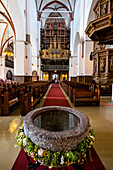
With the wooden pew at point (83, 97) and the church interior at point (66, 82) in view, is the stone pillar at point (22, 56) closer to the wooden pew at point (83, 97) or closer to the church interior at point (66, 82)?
the church interior at point (66, 82)

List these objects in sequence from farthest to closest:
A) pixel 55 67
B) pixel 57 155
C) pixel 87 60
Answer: pixel 55 67
pixel 87 60
pixel 57 155

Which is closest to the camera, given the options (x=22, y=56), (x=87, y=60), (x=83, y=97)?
(x=83, y=97)

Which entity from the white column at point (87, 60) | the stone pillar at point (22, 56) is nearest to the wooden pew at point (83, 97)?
the white column at point (87, 60)

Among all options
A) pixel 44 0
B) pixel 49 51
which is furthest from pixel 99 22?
pixel 44 0

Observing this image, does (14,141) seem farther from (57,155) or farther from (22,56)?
(22,56)

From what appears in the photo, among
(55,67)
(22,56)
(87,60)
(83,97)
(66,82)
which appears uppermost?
(55,67)

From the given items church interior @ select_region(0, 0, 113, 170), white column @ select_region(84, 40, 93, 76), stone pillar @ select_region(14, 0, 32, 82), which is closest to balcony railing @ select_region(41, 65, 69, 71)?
church interior @ select_region(0, 0, 113, 170)

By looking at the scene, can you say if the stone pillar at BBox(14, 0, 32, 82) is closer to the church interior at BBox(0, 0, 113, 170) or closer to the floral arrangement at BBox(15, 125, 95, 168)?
the church interior at BBox(0, 0, 113, 170)

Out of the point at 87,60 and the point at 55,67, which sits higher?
the point at 55,67

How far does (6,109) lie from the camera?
2.99m

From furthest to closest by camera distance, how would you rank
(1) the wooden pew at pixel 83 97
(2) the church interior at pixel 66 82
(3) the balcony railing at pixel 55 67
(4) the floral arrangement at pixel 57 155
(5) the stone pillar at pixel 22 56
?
(3) the balcony railing at pixel 55 67
(5) the stone pillar at pixel 22 56
(1) the wooden pew at pixel 83 97
(2) the church interior at pixel 66 82
(4) the floral arrangement at pixel 57 155

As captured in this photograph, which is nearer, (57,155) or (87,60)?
(57,155)

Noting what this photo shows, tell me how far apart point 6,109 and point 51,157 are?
2583mm

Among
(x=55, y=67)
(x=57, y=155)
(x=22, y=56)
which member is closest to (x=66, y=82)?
(x=22, y=56)
